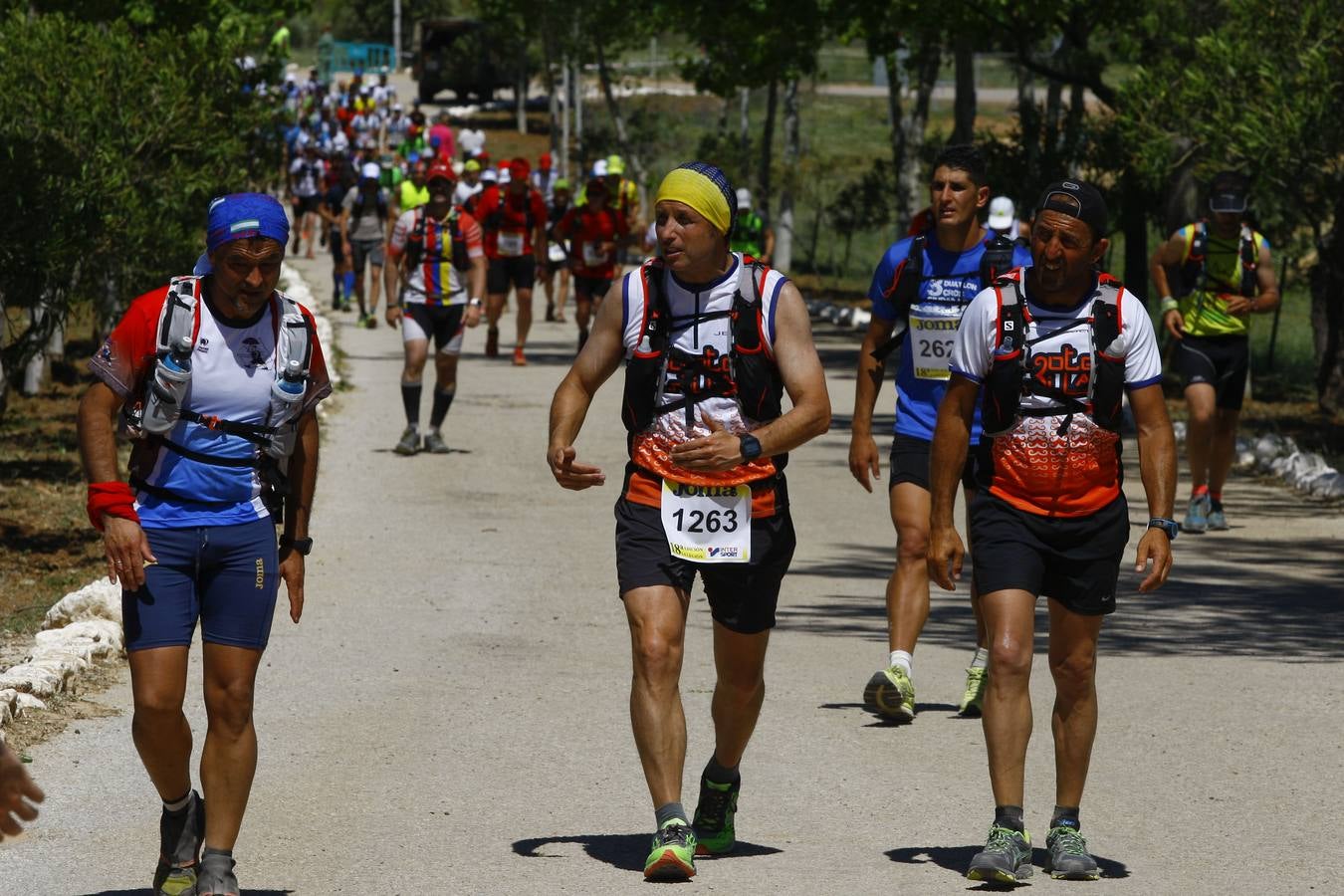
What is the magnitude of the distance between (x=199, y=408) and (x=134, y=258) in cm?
971

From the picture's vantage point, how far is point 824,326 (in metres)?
30.7

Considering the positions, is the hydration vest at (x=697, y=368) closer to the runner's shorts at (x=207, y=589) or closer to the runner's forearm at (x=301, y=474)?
the runner's forearm at (x=301, y=474)

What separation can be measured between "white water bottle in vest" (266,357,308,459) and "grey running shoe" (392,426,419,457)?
35.3ft

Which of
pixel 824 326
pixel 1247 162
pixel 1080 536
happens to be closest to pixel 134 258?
pixel 1247 162

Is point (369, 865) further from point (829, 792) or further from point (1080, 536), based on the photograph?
point (1080, 536)

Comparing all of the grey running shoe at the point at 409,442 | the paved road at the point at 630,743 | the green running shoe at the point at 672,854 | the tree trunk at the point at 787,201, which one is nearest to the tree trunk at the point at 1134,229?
the grey running shoe at the point at 409,442

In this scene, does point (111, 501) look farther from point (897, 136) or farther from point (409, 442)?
point (897, 136)

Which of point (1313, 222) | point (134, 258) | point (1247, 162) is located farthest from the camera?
point (1313, 222)

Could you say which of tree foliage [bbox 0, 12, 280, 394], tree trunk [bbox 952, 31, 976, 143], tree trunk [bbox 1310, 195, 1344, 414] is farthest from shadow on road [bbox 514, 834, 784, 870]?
tree trunk [bbox 952, 31, 976, 143]

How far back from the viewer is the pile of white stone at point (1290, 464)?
1559cm

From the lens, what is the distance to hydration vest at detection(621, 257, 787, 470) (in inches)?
253

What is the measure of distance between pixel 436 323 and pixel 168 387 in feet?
36.1

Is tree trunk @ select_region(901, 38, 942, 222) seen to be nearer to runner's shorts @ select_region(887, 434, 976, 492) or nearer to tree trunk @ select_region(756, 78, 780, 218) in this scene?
tree trunk @ select_region(756, 78, 780, 218)

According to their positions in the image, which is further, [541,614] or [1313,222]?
[1313,222]
